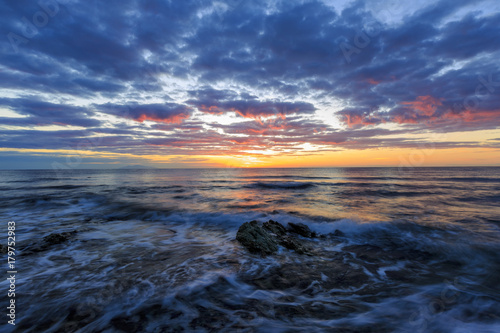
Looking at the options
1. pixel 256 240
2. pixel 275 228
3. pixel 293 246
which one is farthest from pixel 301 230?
pixel 256 240

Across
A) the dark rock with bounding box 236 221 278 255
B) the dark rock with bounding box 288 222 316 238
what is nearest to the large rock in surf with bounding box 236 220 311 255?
the dark rock with bounding box 236 221 278 255

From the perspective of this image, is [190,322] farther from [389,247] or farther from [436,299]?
[389,247]

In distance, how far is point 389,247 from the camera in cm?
793

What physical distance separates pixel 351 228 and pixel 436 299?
5.80 meters

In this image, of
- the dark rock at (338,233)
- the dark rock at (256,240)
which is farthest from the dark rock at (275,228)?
the dark rock at (338,233)

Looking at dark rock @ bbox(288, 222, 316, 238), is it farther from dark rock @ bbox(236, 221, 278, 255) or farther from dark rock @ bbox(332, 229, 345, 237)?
dark rock @ bbox(236, 221, 278, 255)

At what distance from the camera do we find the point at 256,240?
743cm

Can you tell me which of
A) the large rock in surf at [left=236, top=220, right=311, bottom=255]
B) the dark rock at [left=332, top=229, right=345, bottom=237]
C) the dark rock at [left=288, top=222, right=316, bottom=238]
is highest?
the large rock in surf at [left=236, top=220, right=311, bottom=255]

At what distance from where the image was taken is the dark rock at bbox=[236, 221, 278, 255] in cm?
705

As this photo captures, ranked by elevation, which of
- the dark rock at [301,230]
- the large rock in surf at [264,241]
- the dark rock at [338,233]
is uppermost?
the large rock in surf at [264,241]

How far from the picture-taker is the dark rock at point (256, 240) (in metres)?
7.05

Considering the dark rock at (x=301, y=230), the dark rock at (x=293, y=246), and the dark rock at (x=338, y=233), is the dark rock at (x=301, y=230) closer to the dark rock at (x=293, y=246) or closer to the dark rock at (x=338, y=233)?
the dark rock at (x=338, y=233)

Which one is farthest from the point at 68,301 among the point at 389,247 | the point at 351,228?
the point at 351,228

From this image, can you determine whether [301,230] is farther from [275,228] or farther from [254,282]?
[254,282]
